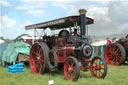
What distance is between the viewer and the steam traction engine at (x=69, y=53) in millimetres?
5883

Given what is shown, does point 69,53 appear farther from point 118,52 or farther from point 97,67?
point 118,52

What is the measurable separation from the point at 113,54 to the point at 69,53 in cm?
515

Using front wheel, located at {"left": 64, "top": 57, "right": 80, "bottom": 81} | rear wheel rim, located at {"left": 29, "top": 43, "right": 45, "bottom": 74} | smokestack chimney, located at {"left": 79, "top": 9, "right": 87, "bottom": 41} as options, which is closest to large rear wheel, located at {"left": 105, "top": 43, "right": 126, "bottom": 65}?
smokestack chimney, located at {"left": 79, "top": 9, "right": 87, "bottom": 41}

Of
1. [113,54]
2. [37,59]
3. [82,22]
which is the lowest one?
[113,54]

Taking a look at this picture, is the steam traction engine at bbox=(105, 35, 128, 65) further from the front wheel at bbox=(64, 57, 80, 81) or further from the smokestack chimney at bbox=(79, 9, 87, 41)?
the front wheel at bbox=(64, 57, 80, 81)

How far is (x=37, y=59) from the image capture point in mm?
7676

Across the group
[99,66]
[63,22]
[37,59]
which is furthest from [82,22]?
[37,59]

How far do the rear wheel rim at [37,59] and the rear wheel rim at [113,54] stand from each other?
4851 mm

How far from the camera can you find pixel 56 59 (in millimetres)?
6539

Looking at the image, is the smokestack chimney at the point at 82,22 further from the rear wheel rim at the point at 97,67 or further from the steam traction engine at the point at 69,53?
the rear wheel rim at the point at 97,67

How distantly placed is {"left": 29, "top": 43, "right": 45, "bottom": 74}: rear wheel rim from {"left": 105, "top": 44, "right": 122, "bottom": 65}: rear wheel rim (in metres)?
4.85

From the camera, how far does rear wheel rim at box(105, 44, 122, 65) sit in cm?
1048

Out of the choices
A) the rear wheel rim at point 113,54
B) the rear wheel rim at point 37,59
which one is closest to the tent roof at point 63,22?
the rear wheel rim at point 37,59

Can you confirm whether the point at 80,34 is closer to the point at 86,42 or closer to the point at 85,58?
the point at 86,42
